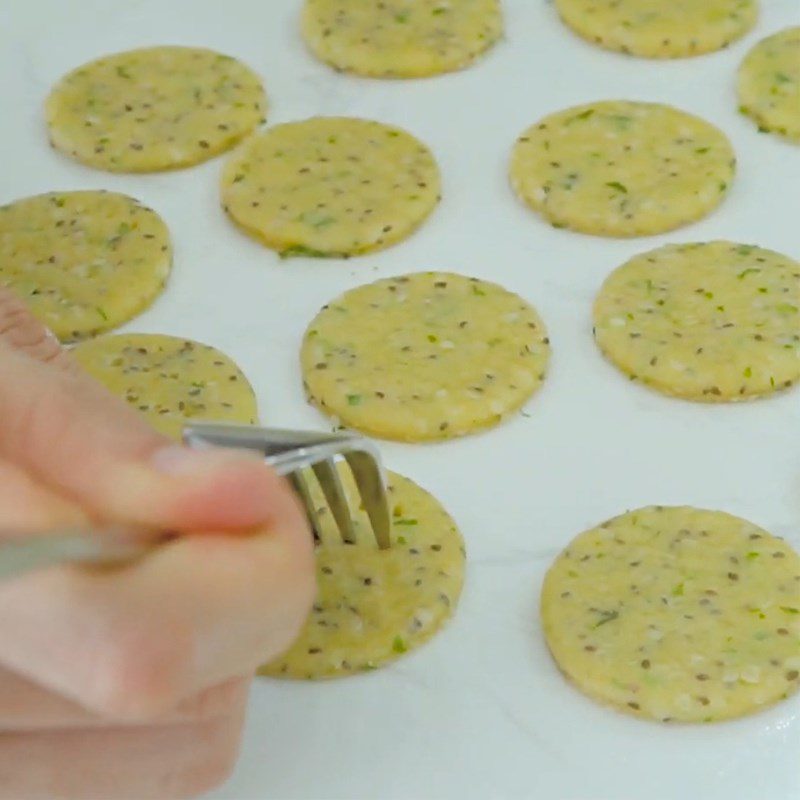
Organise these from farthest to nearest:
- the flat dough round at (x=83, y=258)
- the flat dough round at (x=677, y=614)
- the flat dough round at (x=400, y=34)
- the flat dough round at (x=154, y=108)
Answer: the flat dough round at (x=400, y=34) → the flat dough round at (x=154, y=108) → the flat dough round at (x=83, y=258) → the flat dough round at (x=677, y=614)

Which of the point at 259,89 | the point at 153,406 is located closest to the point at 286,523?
the point at 153,406

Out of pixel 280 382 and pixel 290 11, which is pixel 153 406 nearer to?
pixel 280 382

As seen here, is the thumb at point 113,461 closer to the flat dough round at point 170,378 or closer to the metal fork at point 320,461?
the metal fork at point 320,461

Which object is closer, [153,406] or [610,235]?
[153,406]

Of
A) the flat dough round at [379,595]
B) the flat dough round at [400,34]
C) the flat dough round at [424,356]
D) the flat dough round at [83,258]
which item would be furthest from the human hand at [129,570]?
the flat dough round at [400,34]

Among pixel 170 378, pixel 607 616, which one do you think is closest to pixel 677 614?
pixel 607 616

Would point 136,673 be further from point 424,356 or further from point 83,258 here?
point 83,258
